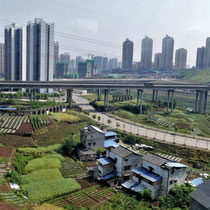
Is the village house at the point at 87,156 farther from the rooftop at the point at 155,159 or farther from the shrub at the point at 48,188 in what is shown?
the rooftop at the point at 155,159

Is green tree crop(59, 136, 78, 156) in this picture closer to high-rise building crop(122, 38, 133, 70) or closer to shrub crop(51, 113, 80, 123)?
shrub crop(51, 113, 80, 123)

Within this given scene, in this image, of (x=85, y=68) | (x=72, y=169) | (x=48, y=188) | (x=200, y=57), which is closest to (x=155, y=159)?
(x=72, y=169)

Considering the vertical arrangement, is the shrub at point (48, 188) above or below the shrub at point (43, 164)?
below

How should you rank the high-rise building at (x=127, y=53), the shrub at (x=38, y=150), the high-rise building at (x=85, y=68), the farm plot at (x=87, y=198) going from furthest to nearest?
the high-rise building at (x=85, y=68) → the high-rise building at (x=127, y=53) → the shrub at (x=38, y=150) → the farm plot at (x=87, y=198)

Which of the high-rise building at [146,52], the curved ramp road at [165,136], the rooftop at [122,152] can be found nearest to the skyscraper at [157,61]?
the high-rise building at [146,52]

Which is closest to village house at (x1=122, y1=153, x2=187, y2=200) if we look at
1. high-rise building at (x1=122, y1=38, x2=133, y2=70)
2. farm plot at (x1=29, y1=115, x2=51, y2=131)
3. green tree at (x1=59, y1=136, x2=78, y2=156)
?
green tree at (x1=59, y1=136, x2=78, y2=156)

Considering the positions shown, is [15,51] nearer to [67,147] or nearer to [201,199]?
[67,147]
